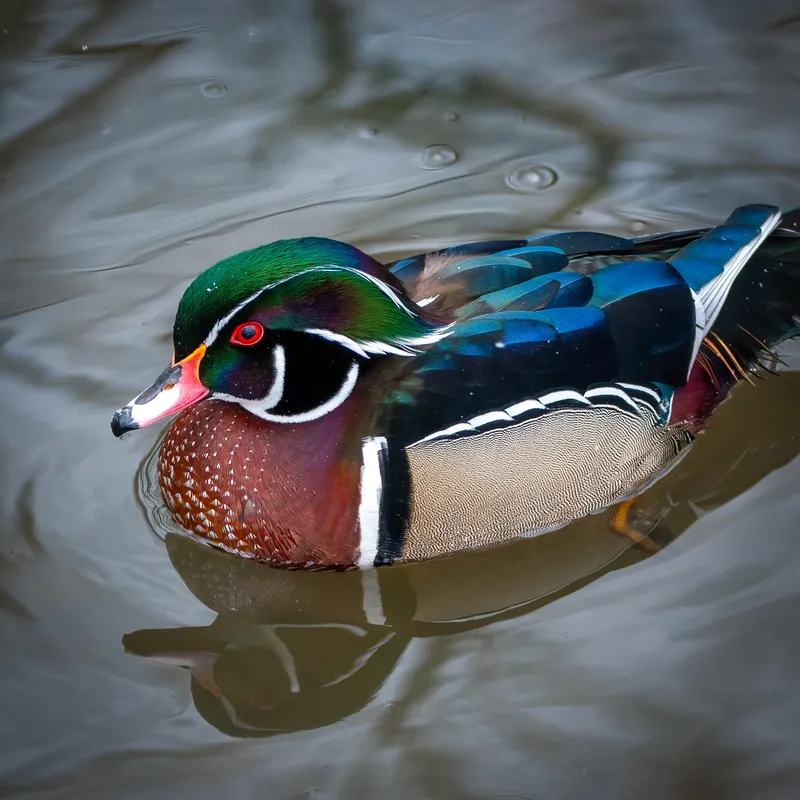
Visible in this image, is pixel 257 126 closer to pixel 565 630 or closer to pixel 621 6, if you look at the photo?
pixel 621 6

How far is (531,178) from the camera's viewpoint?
5.69 m

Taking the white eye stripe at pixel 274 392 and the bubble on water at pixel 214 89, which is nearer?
the white eye stripe at pixel 274 392

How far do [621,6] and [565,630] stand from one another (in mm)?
4288

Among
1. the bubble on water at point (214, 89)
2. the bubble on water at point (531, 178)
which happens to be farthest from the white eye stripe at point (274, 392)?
the bubble on water at point (214, 89)

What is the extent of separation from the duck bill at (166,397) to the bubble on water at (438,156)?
98.0 inches

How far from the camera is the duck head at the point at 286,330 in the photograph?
3535 mm

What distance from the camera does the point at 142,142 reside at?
596 cm

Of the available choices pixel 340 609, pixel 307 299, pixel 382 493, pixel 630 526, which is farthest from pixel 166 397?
pixel 630 526

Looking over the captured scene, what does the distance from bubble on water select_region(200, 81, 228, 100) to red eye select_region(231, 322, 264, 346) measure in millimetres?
2982

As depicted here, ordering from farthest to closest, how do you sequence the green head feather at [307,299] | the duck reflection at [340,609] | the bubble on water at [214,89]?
the bubble on water at [214,89] < the duck reflection at [340,609] < the green head feather at [307,299]

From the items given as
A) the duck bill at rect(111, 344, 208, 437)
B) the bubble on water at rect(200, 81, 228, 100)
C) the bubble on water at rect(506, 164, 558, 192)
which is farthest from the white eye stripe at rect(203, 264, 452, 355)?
the bubble on water at rect(200, 81, 228, 100)

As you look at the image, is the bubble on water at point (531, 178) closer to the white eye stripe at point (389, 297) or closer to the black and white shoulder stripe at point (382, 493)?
the white eye stripe at point (389, 297)

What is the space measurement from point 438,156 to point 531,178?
0.51 m

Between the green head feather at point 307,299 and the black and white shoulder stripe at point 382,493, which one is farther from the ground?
the green head feather at point 307,299
